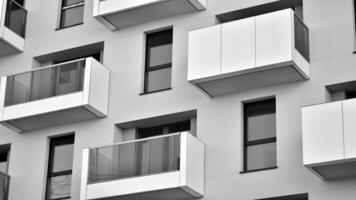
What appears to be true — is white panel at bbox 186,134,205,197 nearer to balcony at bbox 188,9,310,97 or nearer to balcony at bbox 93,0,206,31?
balcony at bbox 188,9,310,97

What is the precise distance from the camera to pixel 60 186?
29.6 metres

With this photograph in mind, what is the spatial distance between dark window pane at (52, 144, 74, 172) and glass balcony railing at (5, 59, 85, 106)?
1612mm

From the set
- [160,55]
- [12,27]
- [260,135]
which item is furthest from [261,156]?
[12,27]

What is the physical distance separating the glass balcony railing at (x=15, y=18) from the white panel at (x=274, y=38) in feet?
28.7

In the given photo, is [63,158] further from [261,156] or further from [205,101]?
[261,156]

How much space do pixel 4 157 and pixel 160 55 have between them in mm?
5816

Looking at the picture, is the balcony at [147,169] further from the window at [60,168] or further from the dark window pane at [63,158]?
the dark window pane at [63,158]

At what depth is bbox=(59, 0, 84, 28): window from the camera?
105 ft

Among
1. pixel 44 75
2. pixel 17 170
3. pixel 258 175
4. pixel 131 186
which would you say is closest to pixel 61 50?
pixel 44 75

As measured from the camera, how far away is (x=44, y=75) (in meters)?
30.1

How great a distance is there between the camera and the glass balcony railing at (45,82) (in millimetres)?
29594

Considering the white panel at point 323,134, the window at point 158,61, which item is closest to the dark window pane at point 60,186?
the window at point 158,61

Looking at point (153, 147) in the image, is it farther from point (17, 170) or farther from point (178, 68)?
point (17, 170)

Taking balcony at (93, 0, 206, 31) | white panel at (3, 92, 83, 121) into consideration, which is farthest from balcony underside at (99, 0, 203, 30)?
white panel at (3, 92, 83, 121)
